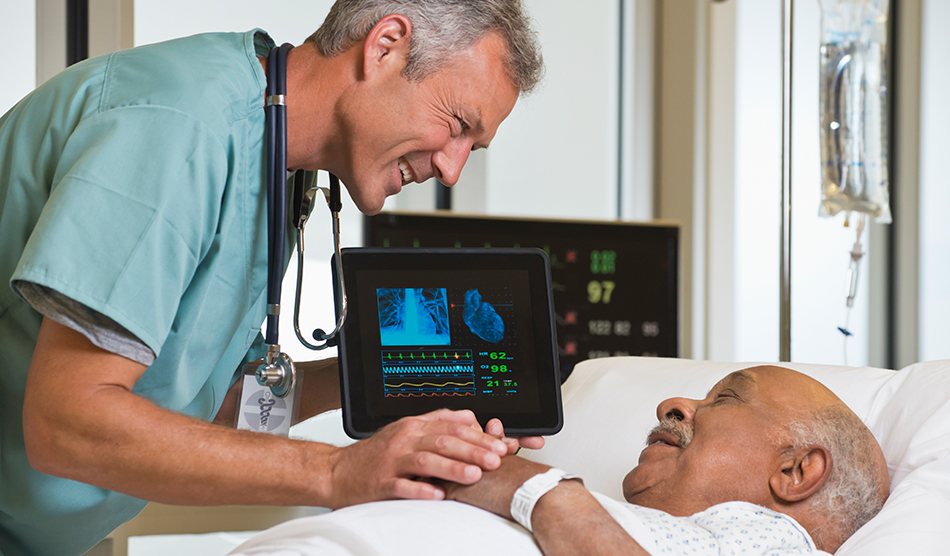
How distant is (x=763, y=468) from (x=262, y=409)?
0.77m

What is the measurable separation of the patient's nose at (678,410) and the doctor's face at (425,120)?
0.52 metres

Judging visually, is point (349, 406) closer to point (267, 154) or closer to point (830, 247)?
point (267, 154)

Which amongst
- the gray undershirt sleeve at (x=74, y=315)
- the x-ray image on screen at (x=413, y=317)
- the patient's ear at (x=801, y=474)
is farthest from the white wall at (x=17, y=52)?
the patient's ear at (x=801, y=474)

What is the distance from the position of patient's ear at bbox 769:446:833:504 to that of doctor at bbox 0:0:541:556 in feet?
1.22

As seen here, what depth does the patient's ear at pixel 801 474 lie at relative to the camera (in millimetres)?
1172

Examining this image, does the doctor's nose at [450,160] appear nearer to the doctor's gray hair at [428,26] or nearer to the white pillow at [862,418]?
the doctor's gray hair at [428,26]

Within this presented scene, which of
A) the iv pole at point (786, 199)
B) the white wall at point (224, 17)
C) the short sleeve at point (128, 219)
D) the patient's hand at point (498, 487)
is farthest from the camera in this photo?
the white wall at point (224, 17)

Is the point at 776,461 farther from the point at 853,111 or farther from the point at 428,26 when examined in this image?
the point at 853,111

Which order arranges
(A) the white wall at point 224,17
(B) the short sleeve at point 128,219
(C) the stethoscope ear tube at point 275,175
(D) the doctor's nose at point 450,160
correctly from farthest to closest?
(A) the white wall at point 224,17
(D) the doctor's nose at point 450,160
(C) the stethoscope ear tube at point 275,175
(B) the short sleeve at point 128,219

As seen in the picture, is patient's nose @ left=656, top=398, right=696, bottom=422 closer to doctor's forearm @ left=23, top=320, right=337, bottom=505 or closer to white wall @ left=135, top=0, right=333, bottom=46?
doctor's forearm @ left=23, top=320, right=337, bottom=505

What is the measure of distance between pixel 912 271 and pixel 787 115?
5.59ft

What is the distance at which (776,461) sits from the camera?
121 centimetres

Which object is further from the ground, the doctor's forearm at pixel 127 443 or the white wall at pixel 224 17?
the white wall at pixel 224 17

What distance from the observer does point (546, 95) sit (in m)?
3.20
